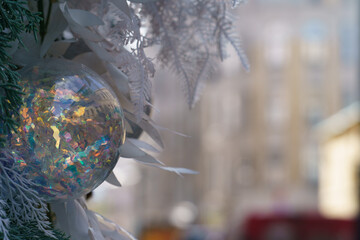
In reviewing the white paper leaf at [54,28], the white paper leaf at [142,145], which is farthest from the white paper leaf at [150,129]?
the white paper leaf at [54,28]

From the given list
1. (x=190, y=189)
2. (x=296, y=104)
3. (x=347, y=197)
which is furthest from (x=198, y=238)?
(x=190, y=189)

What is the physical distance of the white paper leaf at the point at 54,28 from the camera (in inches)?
22.1

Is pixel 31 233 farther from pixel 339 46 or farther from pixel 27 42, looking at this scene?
pixel 339 46

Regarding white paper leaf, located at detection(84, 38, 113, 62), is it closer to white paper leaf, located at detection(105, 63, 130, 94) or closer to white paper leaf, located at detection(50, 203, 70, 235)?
white paper leaf, located at detection(105, 63, 130, 94)

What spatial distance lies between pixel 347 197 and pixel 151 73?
424 inches

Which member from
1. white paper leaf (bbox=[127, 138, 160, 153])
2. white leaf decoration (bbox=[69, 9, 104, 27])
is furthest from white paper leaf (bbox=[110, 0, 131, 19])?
white paper leaf (bbox=[127, 138, 160, 153])

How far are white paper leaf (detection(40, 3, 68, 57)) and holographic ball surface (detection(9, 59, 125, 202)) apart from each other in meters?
0.03

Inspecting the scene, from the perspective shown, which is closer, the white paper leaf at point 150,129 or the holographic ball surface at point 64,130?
the holographic ball surface at point 64,130

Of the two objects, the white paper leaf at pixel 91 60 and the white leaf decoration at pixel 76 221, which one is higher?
the white paper leaf at pixel 91 60

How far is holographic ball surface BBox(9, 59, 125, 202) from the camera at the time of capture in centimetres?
50

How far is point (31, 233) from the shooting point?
0.49 meters

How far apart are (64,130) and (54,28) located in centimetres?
12

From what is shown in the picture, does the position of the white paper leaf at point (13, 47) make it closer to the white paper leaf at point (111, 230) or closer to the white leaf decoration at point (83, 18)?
the white leaf decoration at point (83, 18)

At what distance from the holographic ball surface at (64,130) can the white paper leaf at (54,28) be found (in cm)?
3
